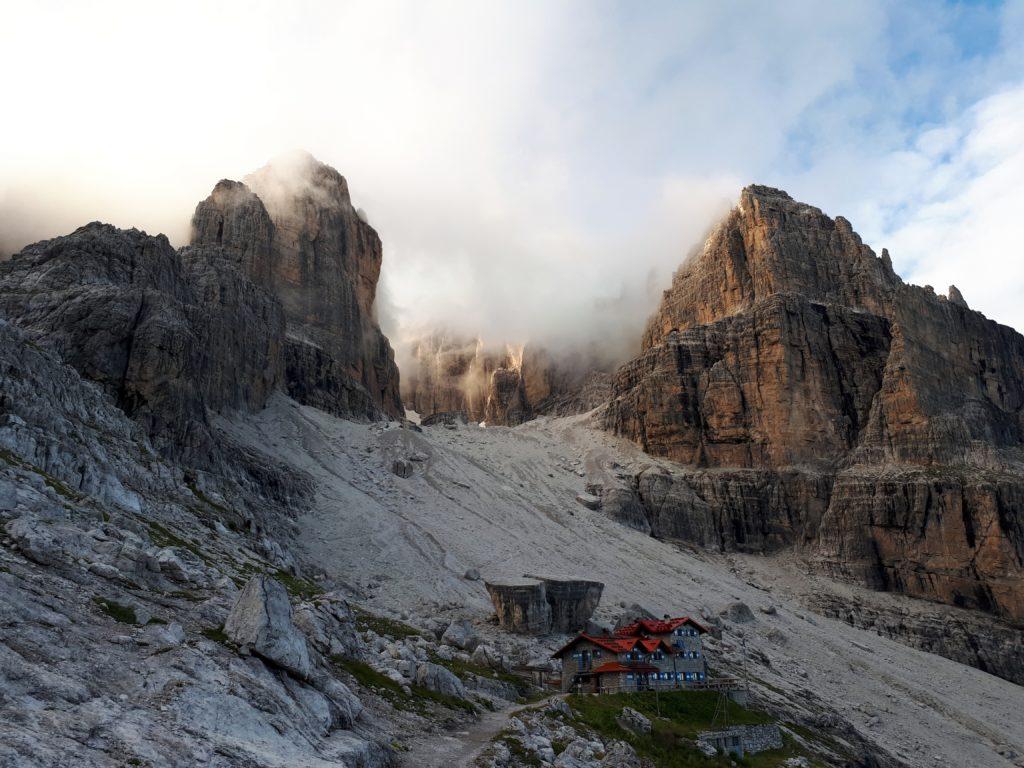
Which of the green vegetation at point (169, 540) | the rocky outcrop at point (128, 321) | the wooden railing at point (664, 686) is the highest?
the rocky outcrop at point (128, 321)

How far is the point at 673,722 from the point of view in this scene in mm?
46719

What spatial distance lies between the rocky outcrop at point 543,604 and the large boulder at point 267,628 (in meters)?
42.2

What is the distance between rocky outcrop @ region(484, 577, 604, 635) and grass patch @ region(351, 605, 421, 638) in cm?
1048

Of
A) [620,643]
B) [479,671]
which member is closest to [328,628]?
[479,671]

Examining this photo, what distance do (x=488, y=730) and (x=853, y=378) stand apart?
136012 millimetres

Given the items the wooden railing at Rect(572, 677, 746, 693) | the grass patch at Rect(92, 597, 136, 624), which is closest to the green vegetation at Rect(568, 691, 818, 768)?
the wooden railing at Rect(572, 677, 746, 693)

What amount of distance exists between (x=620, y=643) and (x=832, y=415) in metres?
105

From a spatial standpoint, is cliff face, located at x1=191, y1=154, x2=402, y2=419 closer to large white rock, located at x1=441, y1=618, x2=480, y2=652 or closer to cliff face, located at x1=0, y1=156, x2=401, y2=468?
cliff face, located at x1=0, y1=156, x2=401, y2=468

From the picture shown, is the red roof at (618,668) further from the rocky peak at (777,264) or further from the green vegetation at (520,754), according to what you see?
the rocky peak at (777,264)

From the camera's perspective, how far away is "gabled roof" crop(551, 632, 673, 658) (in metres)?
56.8

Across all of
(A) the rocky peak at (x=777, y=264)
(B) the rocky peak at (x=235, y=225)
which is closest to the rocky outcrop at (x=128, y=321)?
(B) the rocky peak at (x=235, y=225)

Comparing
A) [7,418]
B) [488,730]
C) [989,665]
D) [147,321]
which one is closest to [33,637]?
[488,730]

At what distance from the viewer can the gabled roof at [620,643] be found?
5675 centimetres

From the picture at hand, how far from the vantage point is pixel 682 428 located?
6211 inches
